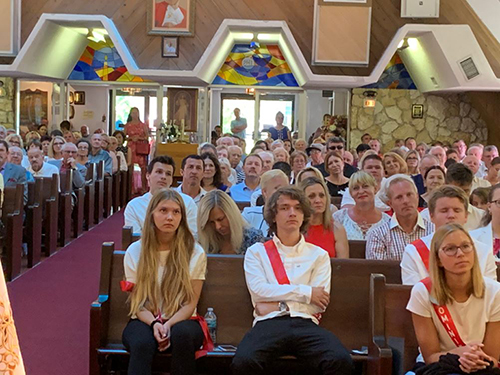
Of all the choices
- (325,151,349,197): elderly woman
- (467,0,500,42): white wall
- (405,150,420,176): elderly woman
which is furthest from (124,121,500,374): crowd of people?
(467,0,500,42): white wall

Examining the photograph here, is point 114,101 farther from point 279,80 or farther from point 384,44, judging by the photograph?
point 384,44

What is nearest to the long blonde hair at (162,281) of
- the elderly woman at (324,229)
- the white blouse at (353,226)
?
the elderly woman at (324,229)

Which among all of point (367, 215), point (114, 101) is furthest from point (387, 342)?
point (114, 101)

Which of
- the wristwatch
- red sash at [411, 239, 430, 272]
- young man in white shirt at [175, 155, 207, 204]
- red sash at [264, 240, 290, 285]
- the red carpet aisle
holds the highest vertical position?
young man in white shirt at [175, 155, 207, 204]

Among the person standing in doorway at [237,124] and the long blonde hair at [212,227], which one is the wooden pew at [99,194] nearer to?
the long blonde hair at [212,227]

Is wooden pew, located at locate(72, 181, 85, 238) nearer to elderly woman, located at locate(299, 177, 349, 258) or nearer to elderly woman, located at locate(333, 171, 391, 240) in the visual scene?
elderly woman, located at locate(333, 171, 391, 240)

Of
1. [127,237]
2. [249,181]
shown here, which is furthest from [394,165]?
[127,237]

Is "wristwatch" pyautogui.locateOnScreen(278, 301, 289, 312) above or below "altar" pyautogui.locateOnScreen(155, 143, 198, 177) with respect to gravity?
below

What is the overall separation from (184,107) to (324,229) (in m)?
10.3

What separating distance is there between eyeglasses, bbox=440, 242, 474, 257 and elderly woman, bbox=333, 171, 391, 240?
193cm

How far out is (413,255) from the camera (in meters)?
3.68

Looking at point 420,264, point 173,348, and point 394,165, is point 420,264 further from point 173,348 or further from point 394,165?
point 394,165

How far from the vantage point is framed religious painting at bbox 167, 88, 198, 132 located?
14.5m

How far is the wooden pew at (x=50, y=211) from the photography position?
300 inches
